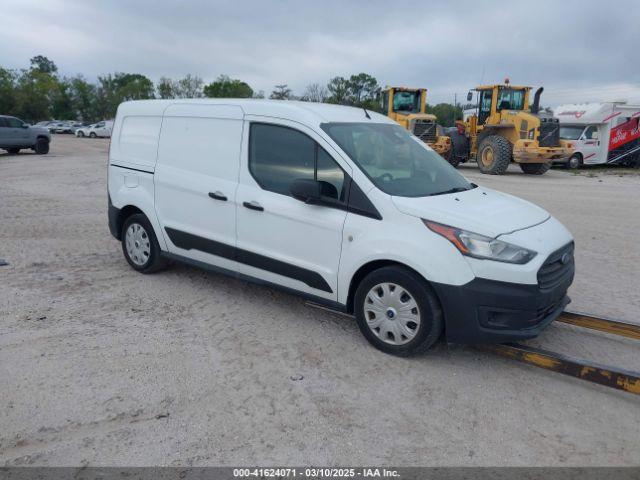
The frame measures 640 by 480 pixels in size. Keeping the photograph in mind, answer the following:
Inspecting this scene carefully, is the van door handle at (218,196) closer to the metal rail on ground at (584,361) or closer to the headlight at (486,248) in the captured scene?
the headlight at (486,248)

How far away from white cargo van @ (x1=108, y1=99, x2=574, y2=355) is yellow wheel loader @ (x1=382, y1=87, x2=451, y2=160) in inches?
615

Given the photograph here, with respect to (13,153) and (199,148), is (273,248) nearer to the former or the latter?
(199,148)

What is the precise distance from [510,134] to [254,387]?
18.3 m

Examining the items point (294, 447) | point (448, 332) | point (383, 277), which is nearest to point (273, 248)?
point (383, 277)

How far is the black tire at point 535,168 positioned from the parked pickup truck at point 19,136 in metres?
21.4

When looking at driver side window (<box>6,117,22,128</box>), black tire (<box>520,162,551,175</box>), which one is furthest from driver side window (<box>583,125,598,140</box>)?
driver side window (<box>6,117,22,128</box>)

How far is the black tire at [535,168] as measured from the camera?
20000 mm

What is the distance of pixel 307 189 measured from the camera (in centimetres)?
423

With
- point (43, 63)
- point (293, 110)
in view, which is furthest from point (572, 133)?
point (43, 63)

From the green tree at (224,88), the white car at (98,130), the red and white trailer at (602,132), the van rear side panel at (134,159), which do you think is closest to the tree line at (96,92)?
the green tree at (224,88)

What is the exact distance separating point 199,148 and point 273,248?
137 centimetres

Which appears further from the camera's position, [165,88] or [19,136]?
[165,88]

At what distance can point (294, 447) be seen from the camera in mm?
3023

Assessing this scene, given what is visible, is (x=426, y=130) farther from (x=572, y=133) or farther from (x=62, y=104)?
(x=62, y=104)
